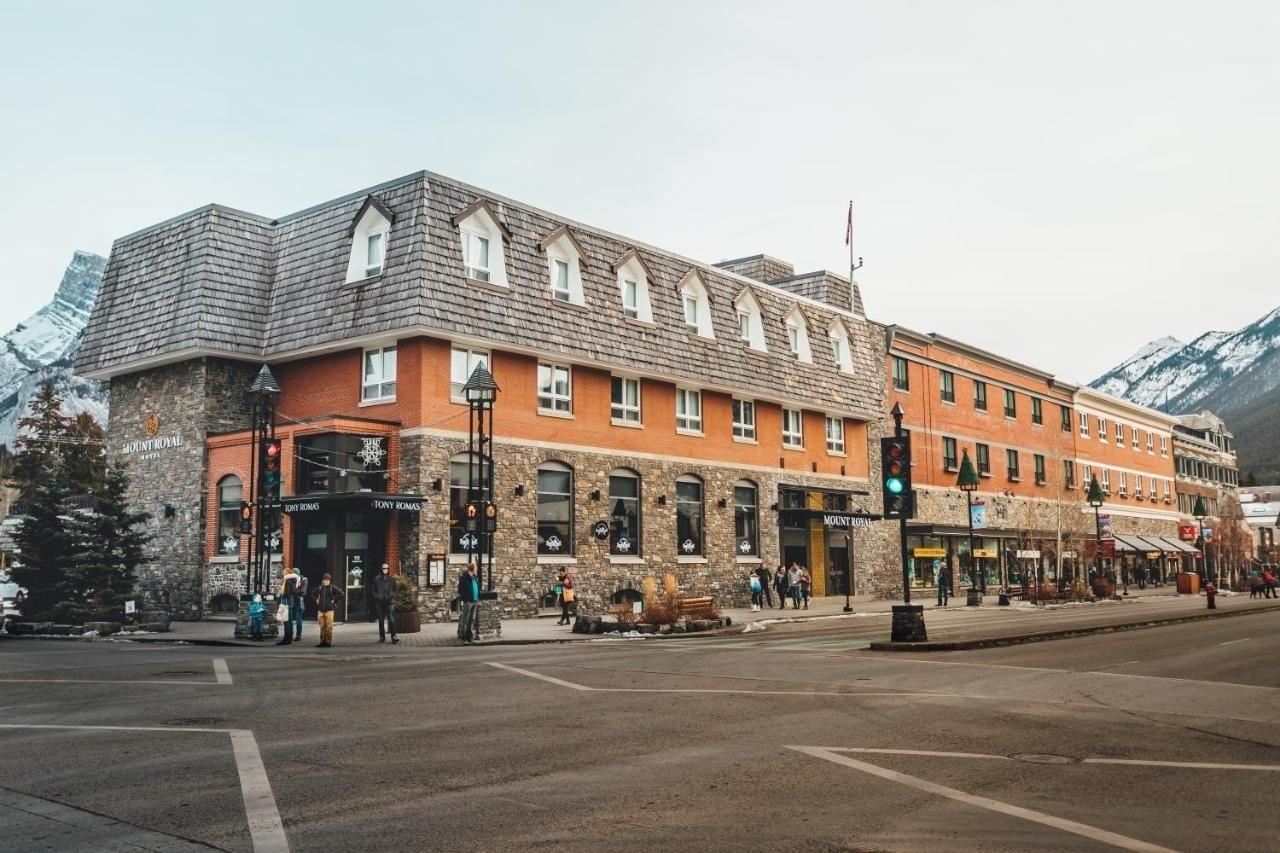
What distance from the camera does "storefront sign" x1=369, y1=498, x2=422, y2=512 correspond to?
28750 millimetres

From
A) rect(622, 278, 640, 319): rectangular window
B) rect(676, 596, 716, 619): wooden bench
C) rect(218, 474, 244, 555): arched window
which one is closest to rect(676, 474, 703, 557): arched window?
rect(622, 278, 640, 319): rectangular window

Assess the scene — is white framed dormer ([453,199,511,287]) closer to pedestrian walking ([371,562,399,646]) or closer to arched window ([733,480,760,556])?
pedestrian walking ([371,562,399,646])

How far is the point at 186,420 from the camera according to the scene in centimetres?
3388

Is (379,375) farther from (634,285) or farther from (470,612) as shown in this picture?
(470,612)

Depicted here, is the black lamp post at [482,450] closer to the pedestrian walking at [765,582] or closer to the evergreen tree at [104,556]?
the evergreen tree at [104,556]

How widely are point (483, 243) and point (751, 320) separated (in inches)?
535

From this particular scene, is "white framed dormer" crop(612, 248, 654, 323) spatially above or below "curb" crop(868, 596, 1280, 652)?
above

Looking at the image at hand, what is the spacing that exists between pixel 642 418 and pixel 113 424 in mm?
18364

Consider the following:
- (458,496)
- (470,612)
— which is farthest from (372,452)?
(470,612)

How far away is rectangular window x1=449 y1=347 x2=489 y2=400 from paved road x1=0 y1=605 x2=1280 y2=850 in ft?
48.7

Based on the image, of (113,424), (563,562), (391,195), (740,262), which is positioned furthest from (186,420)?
(740,262)

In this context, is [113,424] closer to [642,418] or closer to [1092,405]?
[642,418]

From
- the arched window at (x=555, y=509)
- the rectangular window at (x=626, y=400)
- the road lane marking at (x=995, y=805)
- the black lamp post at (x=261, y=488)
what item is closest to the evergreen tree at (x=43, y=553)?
the black lamp post at (x=261, y=488)

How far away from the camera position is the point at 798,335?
44.9m
